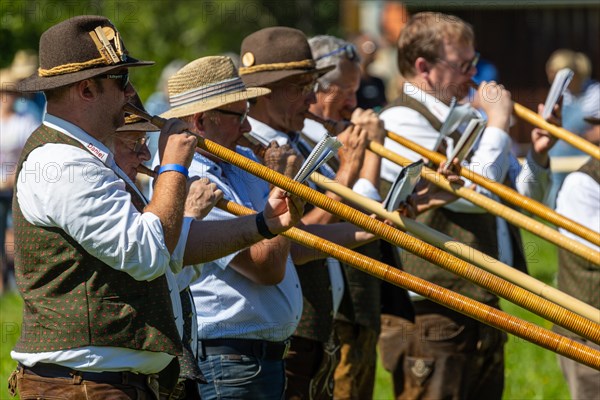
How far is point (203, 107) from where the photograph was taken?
4750 millimetres

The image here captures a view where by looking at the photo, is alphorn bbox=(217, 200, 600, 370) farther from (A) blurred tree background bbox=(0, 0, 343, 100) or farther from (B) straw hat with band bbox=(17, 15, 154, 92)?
(A) blurred tree background bbox=(0, 0, 343, 100)

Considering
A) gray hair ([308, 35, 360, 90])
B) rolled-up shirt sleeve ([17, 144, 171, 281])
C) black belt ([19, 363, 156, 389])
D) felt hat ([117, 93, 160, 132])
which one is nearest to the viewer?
rolled-up shirt sleeve ([17, 144, 171, 281])

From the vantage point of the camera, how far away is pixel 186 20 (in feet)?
73.9

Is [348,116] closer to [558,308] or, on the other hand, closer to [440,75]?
[440,75]

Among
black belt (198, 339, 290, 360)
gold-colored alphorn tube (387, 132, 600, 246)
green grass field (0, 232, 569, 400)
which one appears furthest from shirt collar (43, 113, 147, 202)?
green grass field (0, 232, 569, 400)

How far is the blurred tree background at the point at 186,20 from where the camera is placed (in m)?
17.1

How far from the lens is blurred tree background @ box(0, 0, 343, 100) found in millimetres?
17062

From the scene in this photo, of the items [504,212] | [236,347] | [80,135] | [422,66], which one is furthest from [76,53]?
[422,66]

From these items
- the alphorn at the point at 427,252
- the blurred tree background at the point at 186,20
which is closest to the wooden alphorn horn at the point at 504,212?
the alphorn at the point at 427,252

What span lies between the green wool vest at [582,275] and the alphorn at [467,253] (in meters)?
1.37

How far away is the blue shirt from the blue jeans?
3.8 inches

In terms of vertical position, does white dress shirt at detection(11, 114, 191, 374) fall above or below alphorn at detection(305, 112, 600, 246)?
above

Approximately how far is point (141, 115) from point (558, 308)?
151 cm

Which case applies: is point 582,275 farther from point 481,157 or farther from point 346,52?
point 346,52
